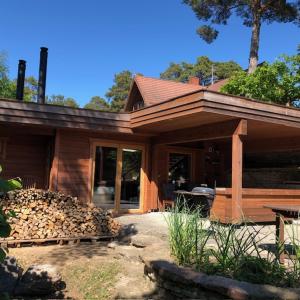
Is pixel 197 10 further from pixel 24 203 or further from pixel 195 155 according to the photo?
pixel 24 203

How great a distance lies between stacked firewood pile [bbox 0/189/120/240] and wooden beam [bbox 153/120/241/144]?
3177 mm

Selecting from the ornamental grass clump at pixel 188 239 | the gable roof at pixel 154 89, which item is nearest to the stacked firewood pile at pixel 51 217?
the ornamental grass clump at pixel 188 239

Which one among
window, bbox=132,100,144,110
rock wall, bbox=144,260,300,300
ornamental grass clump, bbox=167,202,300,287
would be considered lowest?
rock wall, bbox=144,260,300,300

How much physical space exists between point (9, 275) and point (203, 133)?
246 inches

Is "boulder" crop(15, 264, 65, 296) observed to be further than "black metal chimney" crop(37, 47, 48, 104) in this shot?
No

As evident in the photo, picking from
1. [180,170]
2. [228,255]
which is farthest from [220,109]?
[180,170]

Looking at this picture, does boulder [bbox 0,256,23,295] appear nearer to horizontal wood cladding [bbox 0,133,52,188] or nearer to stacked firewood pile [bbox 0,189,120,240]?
stacked firewood pile [bbox 0,189,120,240]

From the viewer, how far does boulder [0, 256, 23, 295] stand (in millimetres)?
4742

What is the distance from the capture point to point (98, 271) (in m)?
5.59

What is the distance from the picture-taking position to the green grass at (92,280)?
4.86 meters

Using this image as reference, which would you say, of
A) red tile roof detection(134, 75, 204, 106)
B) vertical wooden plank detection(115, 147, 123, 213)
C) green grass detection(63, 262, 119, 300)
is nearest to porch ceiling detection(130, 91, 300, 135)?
vertical wooden plank detection(115, 147, 123, 213)

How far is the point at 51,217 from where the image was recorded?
7.81m

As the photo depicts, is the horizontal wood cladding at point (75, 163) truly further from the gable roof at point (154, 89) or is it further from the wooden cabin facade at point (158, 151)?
the gable roof at point (154, 89)

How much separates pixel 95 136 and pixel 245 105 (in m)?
4.36
